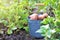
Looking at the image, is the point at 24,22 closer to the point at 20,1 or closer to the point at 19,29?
the point at 19,29

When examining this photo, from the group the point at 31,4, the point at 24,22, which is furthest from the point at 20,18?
the point at 31,4

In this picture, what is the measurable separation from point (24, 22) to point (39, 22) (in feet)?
0.55

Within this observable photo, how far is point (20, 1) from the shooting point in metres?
1.58

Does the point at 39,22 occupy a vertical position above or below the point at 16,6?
below

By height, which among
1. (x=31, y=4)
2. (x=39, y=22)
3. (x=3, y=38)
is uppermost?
(x=31, y=4)

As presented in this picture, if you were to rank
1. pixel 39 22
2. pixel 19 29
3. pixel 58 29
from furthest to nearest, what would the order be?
pixel 19 29 → pixel 39 22 → pixel 58 29

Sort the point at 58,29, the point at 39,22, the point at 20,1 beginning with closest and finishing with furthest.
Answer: the point at 58,29 < the point at 39,22 < the point at 20,1

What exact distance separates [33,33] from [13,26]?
164mm

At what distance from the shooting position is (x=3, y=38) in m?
1.37

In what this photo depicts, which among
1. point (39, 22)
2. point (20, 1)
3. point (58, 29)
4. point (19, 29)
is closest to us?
point (58, 29)

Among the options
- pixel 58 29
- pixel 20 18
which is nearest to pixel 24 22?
pixel 20 18

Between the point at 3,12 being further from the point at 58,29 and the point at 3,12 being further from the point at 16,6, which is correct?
the point at 58,29

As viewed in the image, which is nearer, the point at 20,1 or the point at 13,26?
the point at 13,26

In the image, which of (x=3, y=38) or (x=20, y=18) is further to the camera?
(x=20, y=18)
